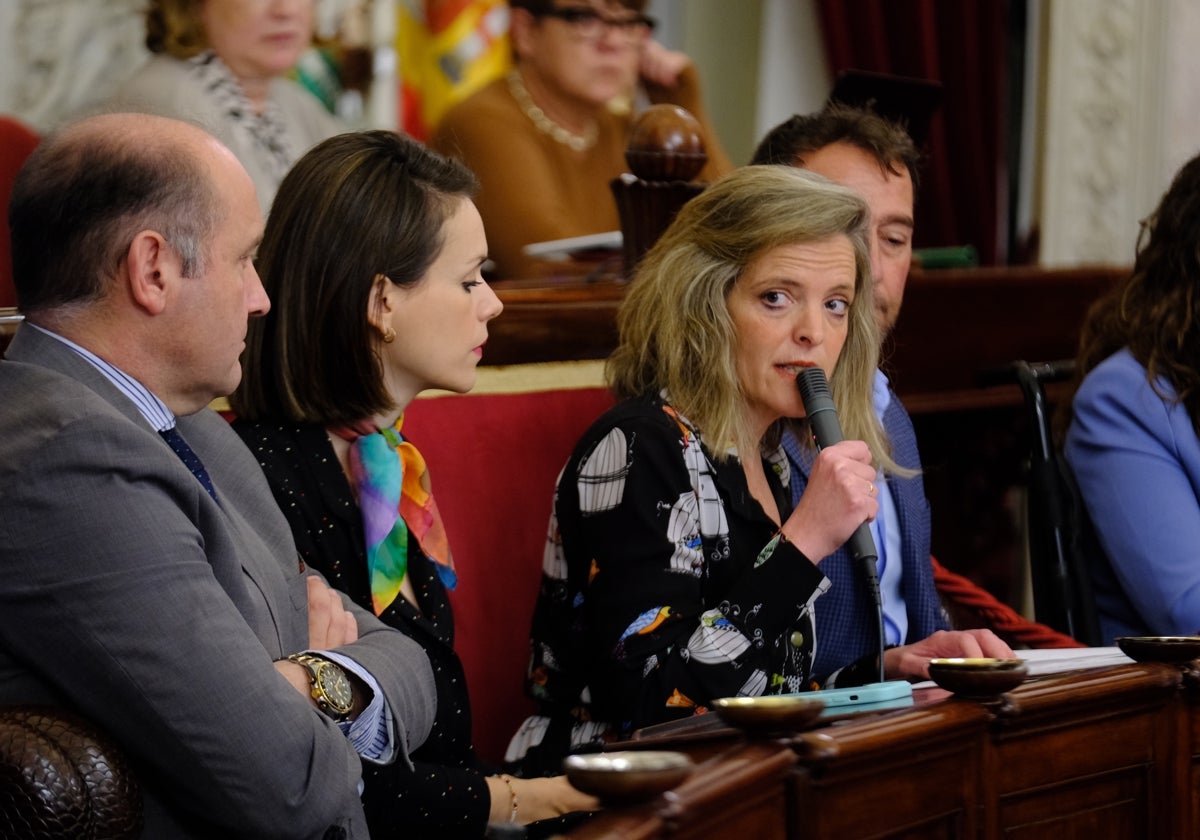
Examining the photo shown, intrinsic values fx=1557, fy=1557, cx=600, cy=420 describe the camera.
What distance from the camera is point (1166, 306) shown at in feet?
7.95

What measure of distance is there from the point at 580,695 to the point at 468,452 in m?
0.46

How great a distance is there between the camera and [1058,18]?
5.26 meters

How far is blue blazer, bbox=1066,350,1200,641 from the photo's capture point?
7.49 feet

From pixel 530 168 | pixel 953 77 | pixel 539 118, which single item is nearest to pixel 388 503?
→ pixel 530 168

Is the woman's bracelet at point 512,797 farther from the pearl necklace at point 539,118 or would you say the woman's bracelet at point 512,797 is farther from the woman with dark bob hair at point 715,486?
the pearl necklace at point 539,118

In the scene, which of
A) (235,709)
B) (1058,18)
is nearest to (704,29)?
(1058,18)

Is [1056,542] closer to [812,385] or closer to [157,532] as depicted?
[812,385]

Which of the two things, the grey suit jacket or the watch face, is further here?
the watch face

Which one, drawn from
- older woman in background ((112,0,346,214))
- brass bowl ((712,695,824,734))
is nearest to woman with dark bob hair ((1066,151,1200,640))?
brass bowl ((712,695,824,734))

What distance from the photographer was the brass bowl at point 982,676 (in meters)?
1.47

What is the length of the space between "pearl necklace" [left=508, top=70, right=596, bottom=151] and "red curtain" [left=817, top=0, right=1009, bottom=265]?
4.76ft

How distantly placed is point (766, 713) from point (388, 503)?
2.13 feet

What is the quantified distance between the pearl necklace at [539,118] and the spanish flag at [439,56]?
26 cm

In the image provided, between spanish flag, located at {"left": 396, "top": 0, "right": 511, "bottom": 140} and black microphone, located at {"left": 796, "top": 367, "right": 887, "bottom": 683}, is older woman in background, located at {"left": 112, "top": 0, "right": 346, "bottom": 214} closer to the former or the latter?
spanish flag, located at {"left": 396, "top": 0, "right": 511, "bottom": 140}
